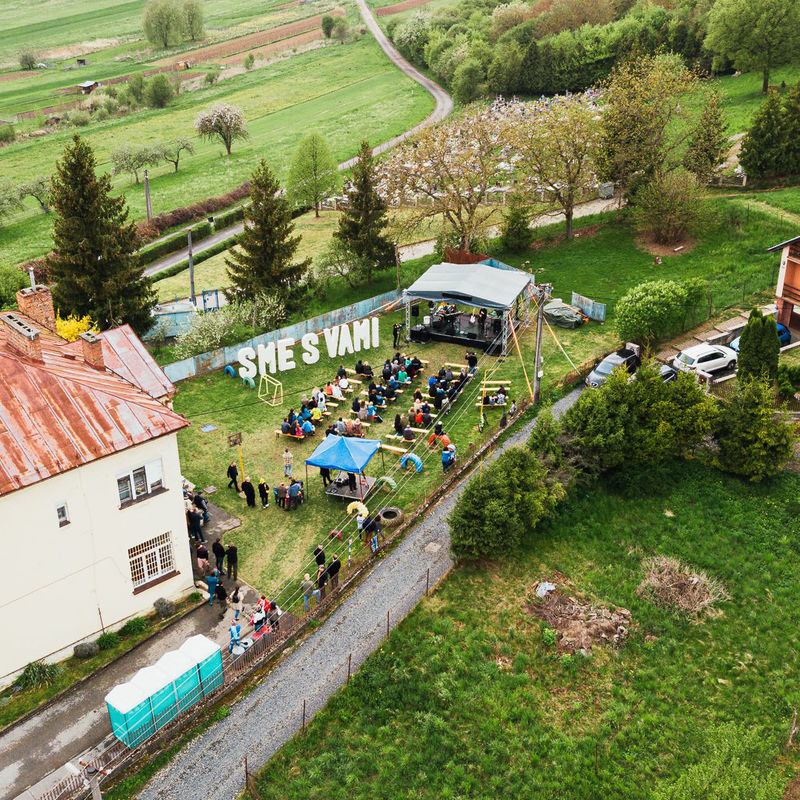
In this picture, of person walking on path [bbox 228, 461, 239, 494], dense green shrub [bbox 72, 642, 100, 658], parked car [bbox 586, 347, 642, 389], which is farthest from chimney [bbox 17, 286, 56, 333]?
parked car [bbox 586, 347, 642, 389]

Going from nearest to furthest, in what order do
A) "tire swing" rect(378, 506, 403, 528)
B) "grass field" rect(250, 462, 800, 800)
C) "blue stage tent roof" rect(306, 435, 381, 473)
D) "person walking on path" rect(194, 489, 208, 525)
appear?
"grass field" rect(250, 462, 800, 800) → "tire swing" rect(378, 506, 403, 528) → "person walking on path" rect(194, 489, 208, 525) → "blue stage tent roof" rect(306, 435, 381, 473)

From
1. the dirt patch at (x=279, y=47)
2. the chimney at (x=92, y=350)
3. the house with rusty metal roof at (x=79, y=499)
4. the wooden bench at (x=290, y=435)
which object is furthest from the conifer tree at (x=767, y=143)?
the dirt patch at (x=279, y=47)

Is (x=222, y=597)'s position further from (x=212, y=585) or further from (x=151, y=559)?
(x=151, y=559)

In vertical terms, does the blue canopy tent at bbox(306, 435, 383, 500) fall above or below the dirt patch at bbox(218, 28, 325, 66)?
below

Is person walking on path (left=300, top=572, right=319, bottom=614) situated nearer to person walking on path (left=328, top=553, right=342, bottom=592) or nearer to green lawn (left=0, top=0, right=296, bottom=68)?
person walking on path (left=328, top=553, right=342, bottom=592)

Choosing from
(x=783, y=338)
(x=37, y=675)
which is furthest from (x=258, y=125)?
(x=37, y=675)

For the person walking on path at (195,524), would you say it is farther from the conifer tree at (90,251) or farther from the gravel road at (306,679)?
the conifer tree at (90,251)
